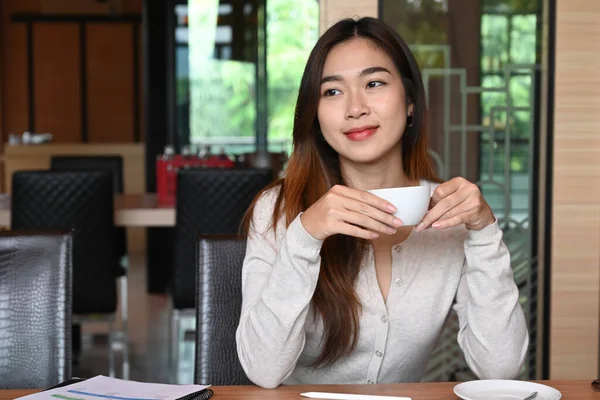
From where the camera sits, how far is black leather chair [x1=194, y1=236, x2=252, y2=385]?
1.51 metres

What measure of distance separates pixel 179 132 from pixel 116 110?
16.6 feet

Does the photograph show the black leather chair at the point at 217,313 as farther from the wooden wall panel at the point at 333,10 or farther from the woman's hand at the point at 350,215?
the wooden wall panel at the point at 333,10

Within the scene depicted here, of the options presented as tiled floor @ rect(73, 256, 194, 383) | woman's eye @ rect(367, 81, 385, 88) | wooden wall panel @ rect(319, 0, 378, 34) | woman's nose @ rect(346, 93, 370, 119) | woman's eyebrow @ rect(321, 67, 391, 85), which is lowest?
tiled floor @ rect(73, 256, 194, 383)

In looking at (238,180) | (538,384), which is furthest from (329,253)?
(238,180)

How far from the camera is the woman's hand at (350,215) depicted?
113 cm

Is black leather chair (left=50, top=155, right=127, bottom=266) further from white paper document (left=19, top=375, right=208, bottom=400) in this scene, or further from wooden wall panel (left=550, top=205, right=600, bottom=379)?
white paper document (left=19, top=375, right=208, bottom=400)

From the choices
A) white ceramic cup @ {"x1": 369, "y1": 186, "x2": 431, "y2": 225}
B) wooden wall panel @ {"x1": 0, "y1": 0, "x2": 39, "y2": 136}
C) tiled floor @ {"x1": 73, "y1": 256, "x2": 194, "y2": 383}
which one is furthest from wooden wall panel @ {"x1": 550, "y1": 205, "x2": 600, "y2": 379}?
wooden wall panel @ {"x1": 0, "y1": 0, "x2": 39, "y2": 136}

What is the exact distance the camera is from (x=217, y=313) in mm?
1514

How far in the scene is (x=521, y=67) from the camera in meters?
2.45

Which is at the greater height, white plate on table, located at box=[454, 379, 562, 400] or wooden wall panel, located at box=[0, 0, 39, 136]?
wooden wall panel, located at box=[0, 0, 39, 136]

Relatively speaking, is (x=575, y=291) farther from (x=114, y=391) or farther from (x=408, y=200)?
(x=114, y=391)

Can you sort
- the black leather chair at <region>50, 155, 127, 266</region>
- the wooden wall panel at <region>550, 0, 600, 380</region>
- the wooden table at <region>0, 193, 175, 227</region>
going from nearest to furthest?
the wooden wall panel at <region>550, 0, 600, 380</region> → the wooden table at <region>0, 193, 175, 227</region> → the black leather chair at <region>50, 155, 127, 266</region>

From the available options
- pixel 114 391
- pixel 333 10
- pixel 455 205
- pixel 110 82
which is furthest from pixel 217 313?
pixel 110 82

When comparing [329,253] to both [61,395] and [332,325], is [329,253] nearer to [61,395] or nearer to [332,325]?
[332,325]
